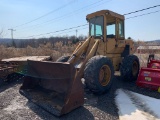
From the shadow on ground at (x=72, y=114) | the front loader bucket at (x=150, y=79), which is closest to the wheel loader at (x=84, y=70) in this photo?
the shadow on ground at (x=72, y=114)

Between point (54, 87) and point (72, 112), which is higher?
point (54, 87)

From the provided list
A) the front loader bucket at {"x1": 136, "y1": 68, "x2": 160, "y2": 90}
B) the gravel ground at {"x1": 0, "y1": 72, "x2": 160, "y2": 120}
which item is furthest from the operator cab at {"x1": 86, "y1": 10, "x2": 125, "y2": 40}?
the gravel ground at {"x1": 0, "y1": 72, "x2": 160, "y2": 120}

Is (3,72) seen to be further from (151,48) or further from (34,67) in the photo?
(151,48)

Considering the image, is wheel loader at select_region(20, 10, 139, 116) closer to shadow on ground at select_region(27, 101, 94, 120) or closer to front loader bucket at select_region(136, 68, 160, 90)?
shadow on ground at select_region(27, 101, 94, 120)

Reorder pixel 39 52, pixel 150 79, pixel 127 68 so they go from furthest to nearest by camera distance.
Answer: pixel 39 52 → pixel 127 68 → pixel 150 79

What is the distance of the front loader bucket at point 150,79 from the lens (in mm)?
6164

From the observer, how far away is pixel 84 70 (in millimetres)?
5266

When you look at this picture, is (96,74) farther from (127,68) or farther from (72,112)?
(127,68)

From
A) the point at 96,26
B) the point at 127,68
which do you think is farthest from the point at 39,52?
the point at 127,68

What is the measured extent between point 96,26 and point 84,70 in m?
2.42

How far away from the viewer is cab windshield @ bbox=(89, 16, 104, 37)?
6816mm

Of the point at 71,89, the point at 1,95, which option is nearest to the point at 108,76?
the point at 71,89

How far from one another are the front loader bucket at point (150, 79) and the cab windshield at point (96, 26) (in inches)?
84.2

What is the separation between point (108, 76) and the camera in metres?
5.83
